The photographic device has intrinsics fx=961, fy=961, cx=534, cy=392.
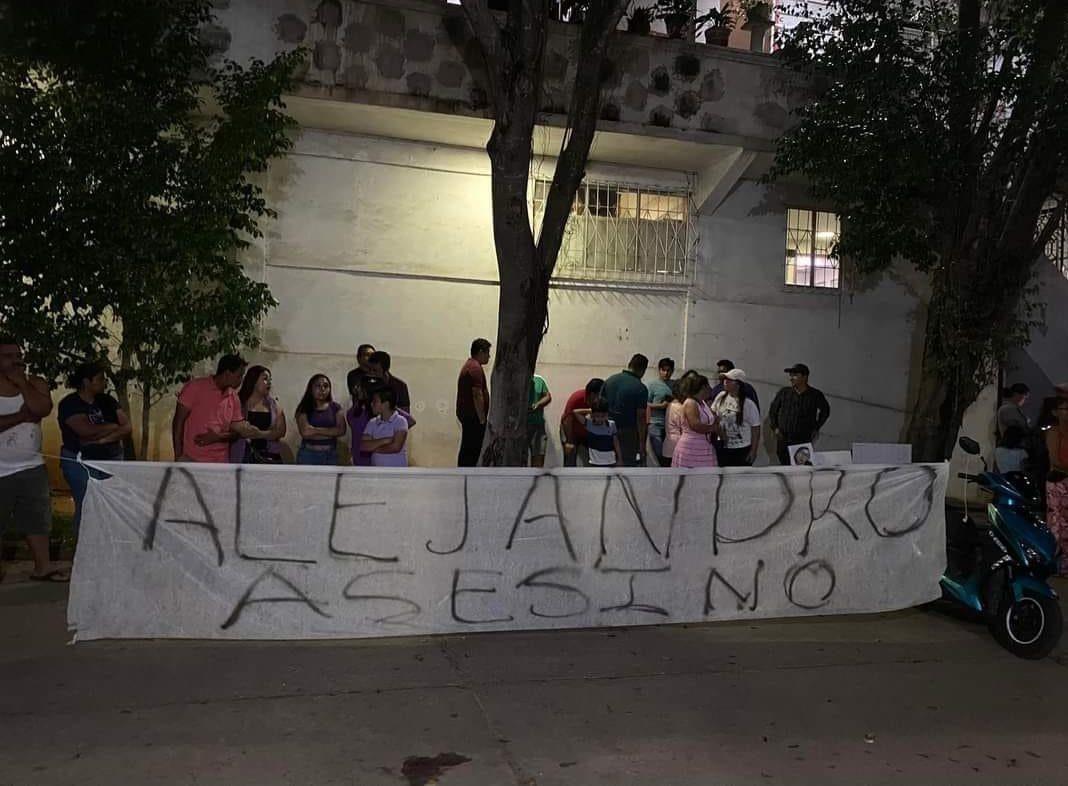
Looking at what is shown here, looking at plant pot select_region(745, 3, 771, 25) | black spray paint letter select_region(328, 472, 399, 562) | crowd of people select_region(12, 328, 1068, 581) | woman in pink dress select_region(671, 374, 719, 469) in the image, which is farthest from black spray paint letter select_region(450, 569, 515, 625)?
plant pot select_region(745, 3, 771, 25)

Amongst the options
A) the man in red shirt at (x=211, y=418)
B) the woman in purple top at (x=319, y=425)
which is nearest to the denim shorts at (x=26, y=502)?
the man in red shirt at (x=211, y=418)

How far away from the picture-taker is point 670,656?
18.8 ft

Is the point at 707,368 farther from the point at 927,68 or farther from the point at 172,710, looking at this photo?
the point at 172,710

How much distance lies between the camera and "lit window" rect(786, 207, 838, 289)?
41.9ft

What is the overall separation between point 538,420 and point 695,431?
2781mm

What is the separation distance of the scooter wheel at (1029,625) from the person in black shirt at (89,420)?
20.9ft

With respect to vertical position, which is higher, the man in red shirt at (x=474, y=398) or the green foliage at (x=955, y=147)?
the green foliage at (x=955, y=147)

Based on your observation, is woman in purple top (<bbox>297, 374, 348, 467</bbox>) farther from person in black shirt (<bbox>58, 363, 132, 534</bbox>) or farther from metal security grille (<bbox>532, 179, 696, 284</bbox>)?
metal security grille (<bbox>532, 179, 696, 284</bbox>)

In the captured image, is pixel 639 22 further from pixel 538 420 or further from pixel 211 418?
pixel 211 418

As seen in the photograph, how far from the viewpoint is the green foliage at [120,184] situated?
751 centimetres

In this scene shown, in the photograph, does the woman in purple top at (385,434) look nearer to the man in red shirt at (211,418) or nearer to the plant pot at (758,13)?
the man in red shirt at (211,418)

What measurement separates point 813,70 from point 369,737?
9248 mm

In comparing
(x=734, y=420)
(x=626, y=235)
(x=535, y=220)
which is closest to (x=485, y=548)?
(x=734, y=420)

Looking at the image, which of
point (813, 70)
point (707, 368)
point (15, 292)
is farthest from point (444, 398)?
point (813, 70)
